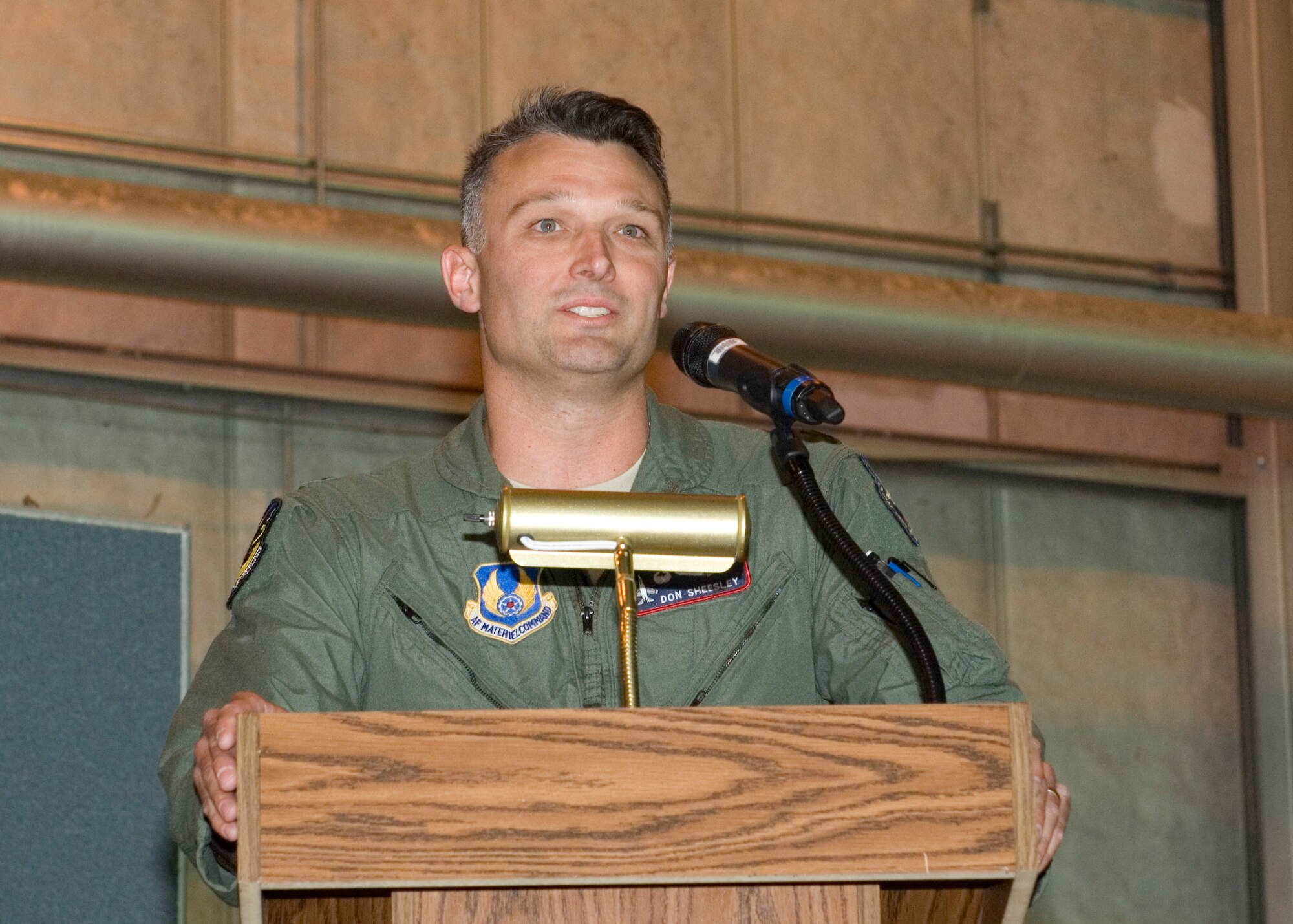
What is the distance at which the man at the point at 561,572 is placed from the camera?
7.00 ft

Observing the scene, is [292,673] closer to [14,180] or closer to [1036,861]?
[1036,861]

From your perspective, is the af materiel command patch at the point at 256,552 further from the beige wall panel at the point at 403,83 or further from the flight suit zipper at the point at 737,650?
the beige wall panel at the point at 403,83

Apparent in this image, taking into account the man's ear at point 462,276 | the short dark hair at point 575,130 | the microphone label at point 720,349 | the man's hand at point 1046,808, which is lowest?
the man's hand at point 1046,808

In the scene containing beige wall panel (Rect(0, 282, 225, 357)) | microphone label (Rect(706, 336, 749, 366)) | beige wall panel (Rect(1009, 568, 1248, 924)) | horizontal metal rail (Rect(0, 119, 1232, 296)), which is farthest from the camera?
beige wall panel (Rect(1009, 568, 1248, 924))

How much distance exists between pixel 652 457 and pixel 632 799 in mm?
1027

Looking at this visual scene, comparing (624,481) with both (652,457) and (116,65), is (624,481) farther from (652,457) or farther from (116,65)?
→ (116,65)

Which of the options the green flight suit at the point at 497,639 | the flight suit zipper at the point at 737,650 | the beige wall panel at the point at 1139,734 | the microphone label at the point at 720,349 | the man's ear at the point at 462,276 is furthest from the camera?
the beige wall panel at the point at 1139,734

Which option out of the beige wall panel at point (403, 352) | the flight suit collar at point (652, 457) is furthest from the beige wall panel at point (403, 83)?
the flight suit collar at point (652, 457)

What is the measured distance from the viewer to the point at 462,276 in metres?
2.60

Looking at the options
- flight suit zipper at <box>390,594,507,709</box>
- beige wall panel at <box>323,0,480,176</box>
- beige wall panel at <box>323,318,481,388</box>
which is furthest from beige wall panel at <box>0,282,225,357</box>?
flight suit zipper at <box>390,594,507,709</box>

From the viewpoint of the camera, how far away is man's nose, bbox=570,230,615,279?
2.30 metres

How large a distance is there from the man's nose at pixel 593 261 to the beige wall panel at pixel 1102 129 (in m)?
4.08

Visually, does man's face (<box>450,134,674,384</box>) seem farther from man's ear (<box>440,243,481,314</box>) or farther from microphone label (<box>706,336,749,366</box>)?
microphone label (<box>706,336,749,366</box>)

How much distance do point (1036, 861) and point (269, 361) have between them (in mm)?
3882
